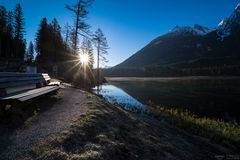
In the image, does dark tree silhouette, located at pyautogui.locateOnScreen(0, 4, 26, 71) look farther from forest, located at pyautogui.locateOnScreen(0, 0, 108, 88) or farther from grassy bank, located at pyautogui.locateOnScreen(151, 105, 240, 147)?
grassy bank, located at pyautogui.locateOnScreen(151, 105, 240, 147)

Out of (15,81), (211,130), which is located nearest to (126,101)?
(211,130)

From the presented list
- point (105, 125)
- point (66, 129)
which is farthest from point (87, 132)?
point (105, 125)

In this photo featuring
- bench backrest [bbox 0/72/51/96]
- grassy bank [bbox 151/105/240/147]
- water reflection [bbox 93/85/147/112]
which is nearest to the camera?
bench backrest [bbox 0/72/51/96]

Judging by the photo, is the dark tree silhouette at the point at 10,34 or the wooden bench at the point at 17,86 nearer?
the wooden bench at the point at 17,86

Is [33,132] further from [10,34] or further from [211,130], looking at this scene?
[10,34]

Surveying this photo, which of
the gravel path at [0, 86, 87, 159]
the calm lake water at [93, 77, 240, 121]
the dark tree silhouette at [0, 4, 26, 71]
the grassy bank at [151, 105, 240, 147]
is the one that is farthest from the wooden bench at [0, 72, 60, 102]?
the dark tree silhouette at [0, 4, 26, 71]

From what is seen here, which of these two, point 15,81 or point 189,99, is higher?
point 15,81

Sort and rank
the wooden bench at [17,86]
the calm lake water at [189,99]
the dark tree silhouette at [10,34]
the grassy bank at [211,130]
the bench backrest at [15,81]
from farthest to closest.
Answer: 1. the dark tree silhouette at [10,34]
2. the calm lake water at [189,99]
3. the grassy bank at [211,130]
4. the bench backrest at [15,81]
5. the wooden bench at [17,86]

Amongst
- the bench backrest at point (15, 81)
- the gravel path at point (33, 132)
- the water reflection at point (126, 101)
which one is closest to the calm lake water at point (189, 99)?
the water reflection at point (126, 101)

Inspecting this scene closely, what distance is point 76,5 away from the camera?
2686cm

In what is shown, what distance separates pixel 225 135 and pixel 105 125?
6.81m

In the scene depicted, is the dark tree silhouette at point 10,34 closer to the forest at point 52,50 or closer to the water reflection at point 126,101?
the forest at point 52,50

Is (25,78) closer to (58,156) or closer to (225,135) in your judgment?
(58,156)

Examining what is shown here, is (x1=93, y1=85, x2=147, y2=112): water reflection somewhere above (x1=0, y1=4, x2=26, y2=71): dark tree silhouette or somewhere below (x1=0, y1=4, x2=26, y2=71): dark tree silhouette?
below
